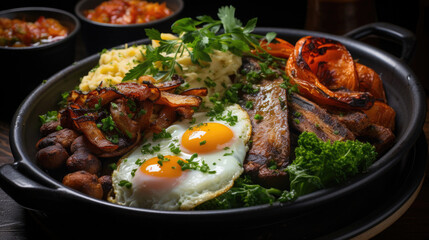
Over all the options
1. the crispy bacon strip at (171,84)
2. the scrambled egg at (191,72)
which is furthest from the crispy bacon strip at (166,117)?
the scrambled egg at (191,72)

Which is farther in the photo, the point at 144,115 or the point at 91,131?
the point at 144,115

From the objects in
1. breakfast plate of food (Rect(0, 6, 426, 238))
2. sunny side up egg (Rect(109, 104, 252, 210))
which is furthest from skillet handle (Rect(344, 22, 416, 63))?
sunny side up egg (Rect(109, 104, 252, 210))

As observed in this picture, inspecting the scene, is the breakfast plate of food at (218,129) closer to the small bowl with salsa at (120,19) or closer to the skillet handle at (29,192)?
the skillet handle at (29,192)

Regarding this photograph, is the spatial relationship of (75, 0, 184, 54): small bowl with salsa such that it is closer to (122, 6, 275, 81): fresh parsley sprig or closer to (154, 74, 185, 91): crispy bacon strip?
(122, 6, 275, 81): fresh parsley sprig

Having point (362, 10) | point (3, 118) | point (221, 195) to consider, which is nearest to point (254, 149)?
point (221, 195)

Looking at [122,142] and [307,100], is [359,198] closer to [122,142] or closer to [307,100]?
[307,100]

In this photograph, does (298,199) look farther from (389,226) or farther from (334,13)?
(334,13)

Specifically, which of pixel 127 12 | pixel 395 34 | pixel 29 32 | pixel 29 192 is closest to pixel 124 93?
pixel 29 192
